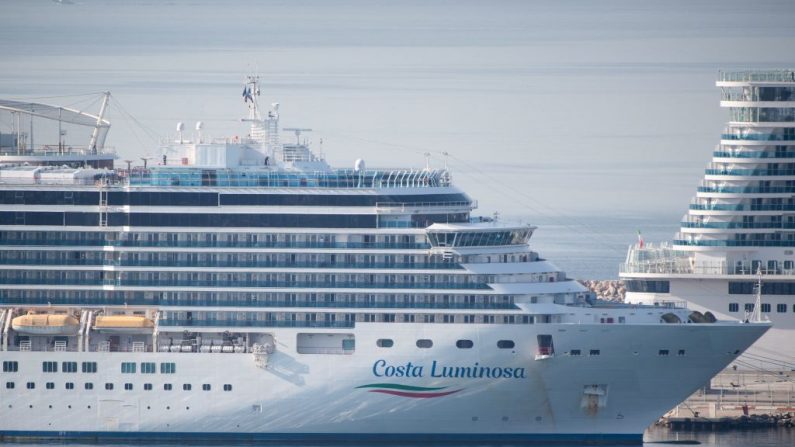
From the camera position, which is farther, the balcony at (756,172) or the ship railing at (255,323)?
the balcony at (756,172)

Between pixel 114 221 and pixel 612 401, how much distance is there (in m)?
14.4

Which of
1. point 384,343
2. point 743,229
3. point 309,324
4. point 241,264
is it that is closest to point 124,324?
point 241,264

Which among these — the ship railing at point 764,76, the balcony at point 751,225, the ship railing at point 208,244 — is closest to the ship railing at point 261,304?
the ship railing at point 208,244

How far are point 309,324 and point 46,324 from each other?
7.23 m

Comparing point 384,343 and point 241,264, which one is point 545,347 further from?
point 241,264

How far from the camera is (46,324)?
172ft

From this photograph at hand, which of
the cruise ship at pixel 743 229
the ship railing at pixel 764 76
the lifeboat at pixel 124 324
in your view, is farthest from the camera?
the ship railing at pixel 764 76

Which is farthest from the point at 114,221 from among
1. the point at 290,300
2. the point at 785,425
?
the point at 785,425

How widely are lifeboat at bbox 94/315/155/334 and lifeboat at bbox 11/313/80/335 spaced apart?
748 mm

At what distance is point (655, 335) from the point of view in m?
51.4

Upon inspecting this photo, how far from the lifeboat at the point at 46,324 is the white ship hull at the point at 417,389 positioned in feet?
2.24

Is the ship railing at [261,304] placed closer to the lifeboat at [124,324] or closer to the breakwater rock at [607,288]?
the lifeboat at [124,324]

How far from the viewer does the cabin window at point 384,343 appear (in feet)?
168

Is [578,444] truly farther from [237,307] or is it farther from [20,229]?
[20,229]
